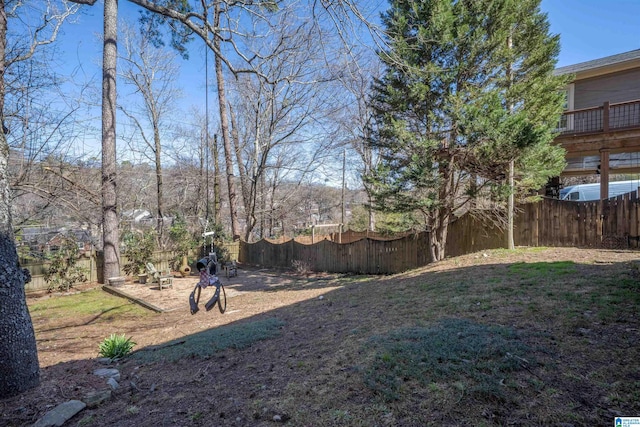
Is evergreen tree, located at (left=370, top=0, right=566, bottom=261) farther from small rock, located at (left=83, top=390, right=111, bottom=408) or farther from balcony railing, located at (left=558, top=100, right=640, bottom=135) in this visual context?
small rock, located at (left=83, top=390, right=111, bottom=408)

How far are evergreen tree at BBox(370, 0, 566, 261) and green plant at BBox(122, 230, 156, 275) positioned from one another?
8925 millimetres

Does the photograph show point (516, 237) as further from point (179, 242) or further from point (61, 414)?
point (179, 242)

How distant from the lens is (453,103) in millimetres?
8344

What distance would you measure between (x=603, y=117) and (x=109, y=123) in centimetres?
1480

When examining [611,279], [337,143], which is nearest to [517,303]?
[611,279]

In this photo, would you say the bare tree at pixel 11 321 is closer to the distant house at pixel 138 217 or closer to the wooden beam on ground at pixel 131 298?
the wooden beam on ground at pixel 131 298

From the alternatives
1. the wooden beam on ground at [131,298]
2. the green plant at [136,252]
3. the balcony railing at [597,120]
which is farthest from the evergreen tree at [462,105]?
the green plant at [136,252]

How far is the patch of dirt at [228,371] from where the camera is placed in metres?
2.54

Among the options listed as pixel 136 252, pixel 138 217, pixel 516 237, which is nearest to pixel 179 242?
pixel 136 252

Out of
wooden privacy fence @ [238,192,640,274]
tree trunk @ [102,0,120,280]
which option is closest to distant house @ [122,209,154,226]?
tree trunk @ [102,0,120,280]

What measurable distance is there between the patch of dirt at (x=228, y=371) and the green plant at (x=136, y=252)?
5277mm

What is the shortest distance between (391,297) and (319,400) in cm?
363

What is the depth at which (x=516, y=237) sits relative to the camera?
959 cm

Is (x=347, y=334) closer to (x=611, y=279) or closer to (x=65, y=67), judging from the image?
(x=611, y=279)
